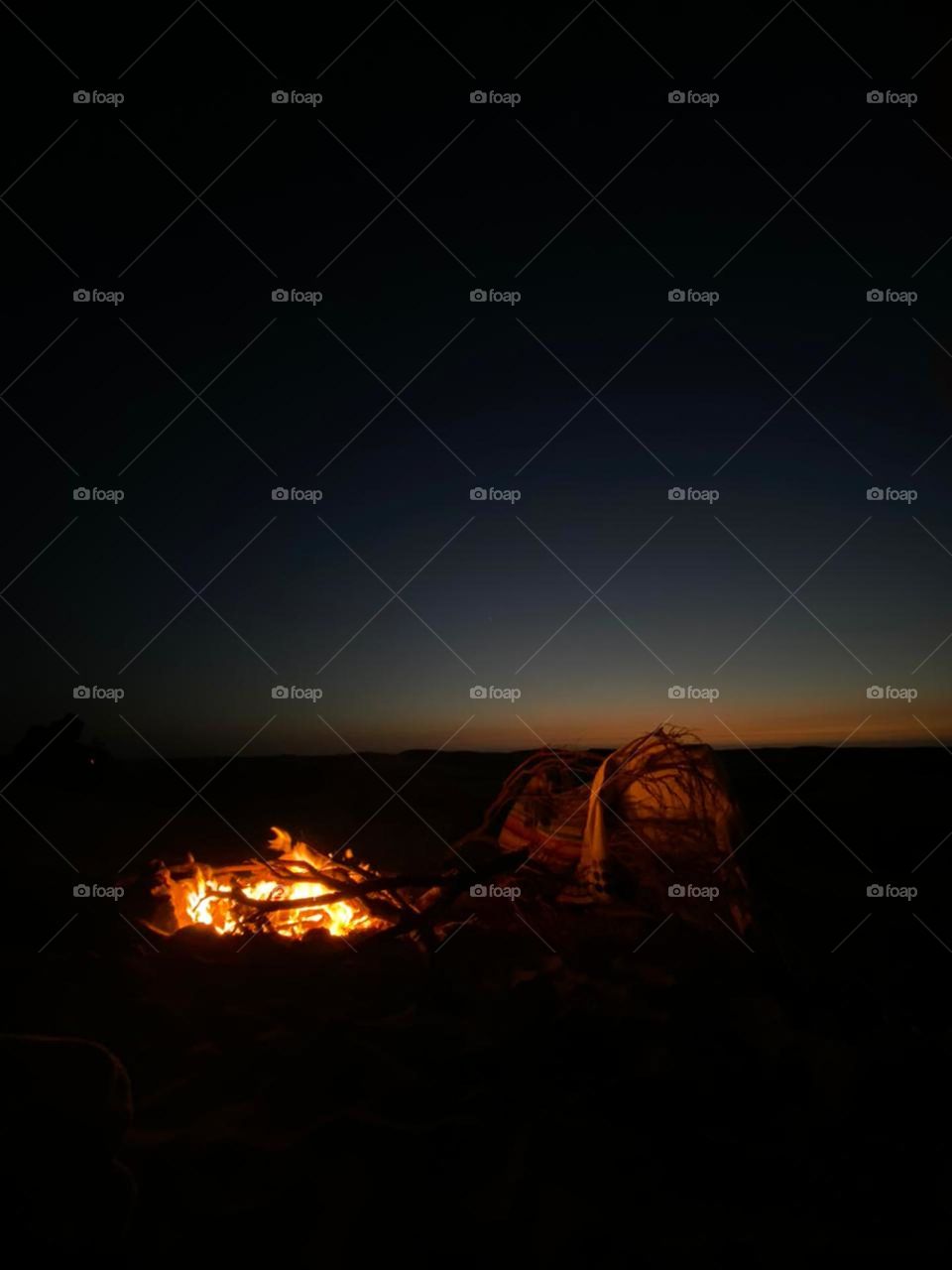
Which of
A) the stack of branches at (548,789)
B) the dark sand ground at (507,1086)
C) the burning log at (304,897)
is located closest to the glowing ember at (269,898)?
the burning log at (304,897)

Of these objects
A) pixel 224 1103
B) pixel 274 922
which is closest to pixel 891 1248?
pixel 224 1103

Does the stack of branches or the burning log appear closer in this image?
the burning log

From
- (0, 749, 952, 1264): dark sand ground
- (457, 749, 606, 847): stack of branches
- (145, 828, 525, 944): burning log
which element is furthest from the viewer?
(457, 749, 606, 847): stack of branches

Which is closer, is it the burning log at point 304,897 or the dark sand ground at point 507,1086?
the dark sand ground at point 507,1086

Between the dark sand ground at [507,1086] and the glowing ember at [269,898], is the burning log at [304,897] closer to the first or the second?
the glowing ember at [269,898]

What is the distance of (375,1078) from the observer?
13.9ft

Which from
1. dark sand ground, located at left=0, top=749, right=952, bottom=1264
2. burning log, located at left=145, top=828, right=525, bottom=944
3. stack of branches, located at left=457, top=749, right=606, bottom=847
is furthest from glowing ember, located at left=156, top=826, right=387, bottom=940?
stack of branches, located at left=457, top=749, right=606, bottom=847

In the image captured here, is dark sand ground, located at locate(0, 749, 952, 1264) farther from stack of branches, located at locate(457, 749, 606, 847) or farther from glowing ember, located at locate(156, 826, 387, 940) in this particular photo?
stack of branches, located at locate(457, 749, 606, 847)

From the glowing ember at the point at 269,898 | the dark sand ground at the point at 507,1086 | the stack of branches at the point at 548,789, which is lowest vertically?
the dark sand ground at the point at 507,1086

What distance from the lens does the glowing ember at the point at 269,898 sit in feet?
21.4

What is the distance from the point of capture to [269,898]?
6.85m

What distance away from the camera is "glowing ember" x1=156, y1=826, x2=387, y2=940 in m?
6.51

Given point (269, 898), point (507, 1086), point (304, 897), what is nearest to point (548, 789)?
point (304, 897)

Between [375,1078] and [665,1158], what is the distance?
1.41 meters
